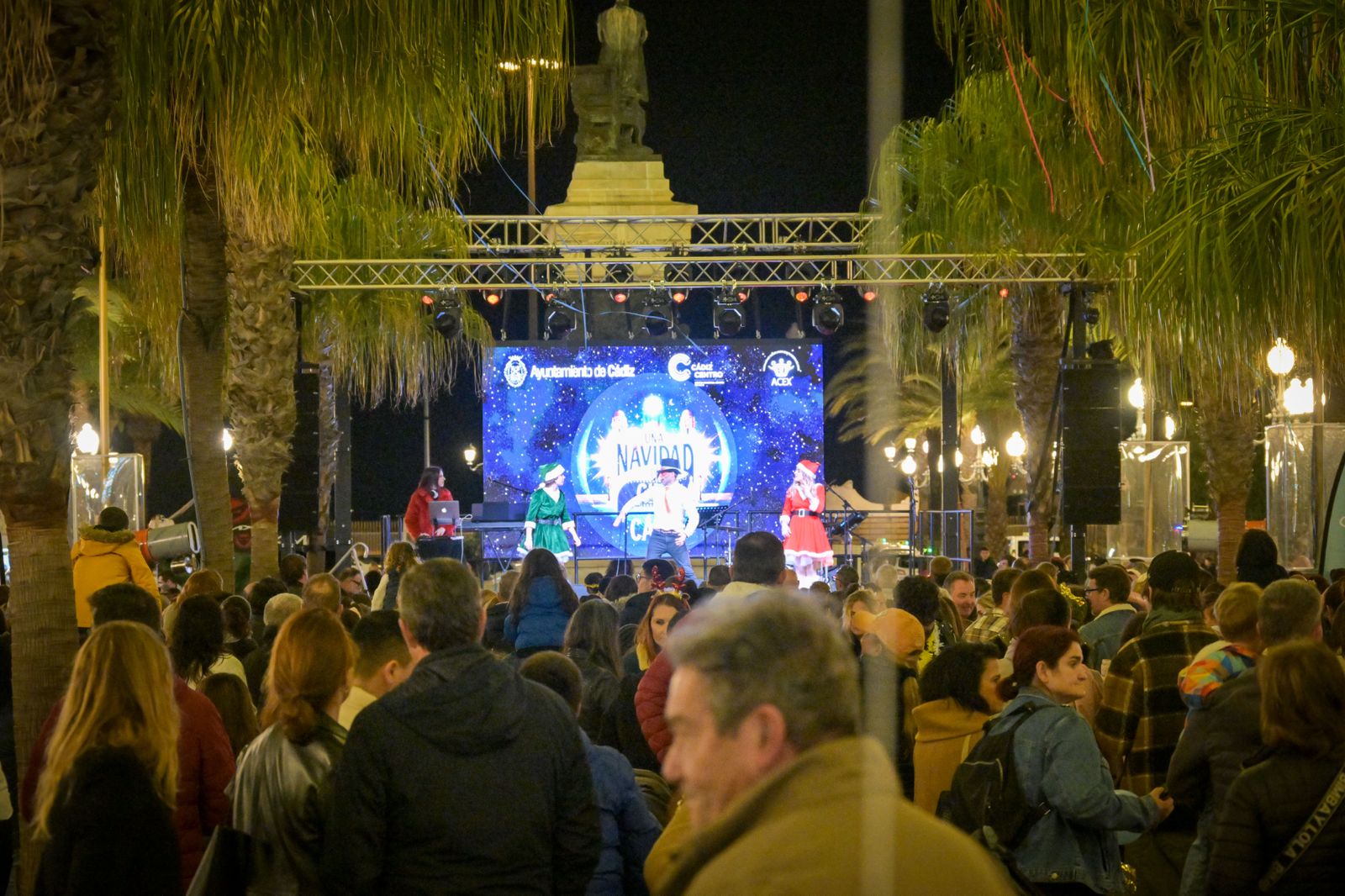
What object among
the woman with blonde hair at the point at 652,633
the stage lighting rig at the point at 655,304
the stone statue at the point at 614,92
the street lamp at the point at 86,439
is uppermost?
the stone statue at the point at 614,92

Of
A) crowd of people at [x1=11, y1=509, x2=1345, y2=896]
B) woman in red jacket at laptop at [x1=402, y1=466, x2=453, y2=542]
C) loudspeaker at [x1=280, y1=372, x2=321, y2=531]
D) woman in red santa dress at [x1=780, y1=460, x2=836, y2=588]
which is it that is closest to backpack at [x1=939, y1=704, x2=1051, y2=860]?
crowd of people at [x1=11, y1=509, x2=1345, y2=896]

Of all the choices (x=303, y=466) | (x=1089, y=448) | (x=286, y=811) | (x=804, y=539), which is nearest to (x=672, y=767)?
(x=286, y=811)

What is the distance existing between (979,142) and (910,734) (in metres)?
12.9

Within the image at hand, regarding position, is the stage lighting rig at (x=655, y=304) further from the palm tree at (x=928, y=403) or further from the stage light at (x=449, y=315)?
the palm tree at (x=928, y=403)

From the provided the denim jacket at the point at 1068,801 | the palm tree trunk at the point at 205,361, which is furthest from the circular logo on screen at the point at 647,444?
the denim jacket at the point at 1068,801

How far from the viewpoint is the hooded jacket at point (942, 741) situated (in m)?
5.02

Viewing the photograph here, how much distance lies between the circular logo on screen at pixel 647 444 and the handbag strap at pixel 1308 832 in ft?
73.0

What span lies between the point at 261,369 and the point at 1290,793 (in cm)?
1225

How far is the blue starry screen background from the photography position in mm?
26250

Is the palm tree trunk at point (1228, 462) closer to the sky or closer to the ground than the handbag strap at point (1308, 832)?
closer to the sky

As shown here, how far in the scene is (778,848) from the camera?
181 centimetres

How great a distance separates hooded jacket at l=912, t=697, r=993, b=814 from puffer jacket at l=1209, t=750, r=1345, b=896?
3.86 ft

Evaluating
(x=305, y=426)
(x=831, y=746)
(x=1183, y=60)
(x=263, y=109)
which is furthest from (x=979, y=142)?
(x=831, y=746)

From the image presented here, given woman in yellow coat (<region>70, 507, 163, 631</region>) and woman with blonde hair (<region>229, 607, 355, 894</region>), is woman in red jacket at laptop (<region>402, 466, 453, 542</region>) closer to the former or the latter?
woman in yellow coat (<region>70, 507, 163, 631</region>)
